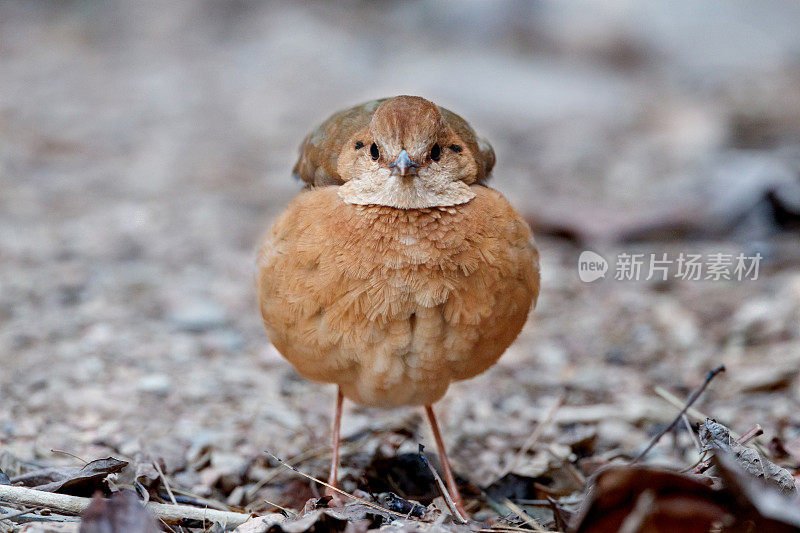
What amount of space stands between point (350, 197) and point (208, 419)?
1.55 m

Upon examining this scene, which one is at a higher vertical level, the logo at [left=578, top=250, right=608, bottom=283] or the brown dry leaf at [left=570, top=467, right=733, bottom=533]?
the brown dry leaf at [left=570, top=467, right=733, bottom=533]

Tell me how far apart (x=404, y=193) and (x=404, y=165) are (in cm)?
12

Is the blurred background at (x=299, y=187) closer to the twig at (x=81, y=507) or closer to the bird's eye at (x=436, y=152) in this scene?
the twig at (x=81, y=507)

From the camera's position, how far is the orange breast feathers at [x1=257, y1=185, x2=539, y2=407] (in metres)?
3.06

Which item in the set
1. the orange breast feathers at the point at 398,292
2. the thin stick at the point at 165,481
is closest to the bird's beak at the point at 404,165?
the orange breast feathers at the point at 398,292

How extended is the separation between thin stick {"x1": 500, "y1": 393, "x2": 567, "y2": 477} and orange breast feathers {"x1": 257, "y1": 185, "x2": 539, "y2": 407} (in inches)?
31.5

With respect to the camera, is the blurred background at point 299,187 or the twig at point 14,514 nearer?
the twig at point 14,514

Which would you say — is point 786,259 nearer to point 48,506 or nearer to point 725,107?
point 725,107

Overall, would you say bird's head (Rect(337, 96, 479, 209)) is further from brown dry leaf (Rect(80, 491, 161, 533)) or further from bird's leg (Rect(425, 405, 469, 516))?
brown dry leaf (Rect(80, 491, 161, 533))

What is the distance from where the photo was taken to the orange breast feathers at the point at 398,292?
3.06 meters

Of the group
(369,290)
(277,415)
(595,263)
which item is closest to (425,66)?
(595,263)

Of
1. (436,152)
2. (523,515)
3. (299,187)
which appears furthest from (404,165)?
(299,187)

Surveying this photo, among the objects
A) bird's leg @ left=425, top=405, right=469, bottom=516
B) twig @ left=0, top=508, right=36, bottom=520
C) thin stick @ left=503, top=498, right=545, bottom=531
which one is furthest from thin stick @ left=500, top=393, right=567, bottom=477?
twig @ left=0, top=508, right=36, bottom=520

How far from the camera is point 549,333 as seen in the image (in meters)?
5.31
